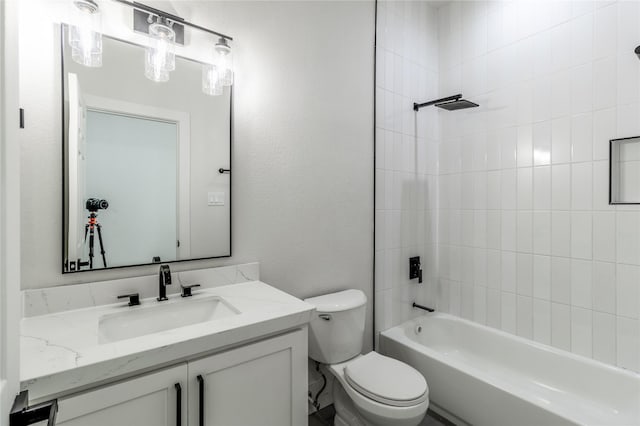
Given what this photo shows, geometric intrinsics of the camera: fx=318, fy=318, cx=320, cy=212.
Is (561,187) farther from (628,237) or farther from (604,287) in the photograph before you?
(604,287)

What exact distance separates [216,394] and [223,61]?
138 cm

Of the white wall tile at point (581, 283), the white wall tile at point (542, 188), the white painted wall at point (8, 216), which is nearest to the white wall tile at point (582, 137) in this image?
the white wall tile at point (542, 188)

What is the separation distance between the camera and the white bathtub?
150cm

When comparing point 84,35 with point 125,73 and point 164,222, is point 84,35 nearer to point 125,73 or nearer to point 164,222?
point 125,73

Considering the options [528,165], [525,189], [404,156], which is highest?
[404,156]

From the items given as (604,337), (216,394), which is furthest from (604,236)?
(216,394)

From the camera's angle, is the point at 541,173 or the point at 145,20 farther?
the point at 541,173

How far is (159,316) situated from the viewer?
4.17 ft

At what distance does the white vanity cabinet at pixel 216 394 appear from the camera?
845mm

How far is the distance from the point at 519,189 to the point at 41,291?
250cm

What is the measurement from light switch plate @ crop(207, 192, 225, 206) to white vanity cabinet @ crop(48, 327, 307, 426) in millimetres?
696

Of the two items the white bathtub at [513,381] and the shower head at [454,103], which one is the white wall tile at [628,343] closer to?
the white bathtub at [513,381]

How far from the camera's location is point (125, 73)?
50.9 inches

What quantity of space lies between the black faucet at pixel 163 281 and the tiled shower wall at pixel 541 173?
1.99 m
